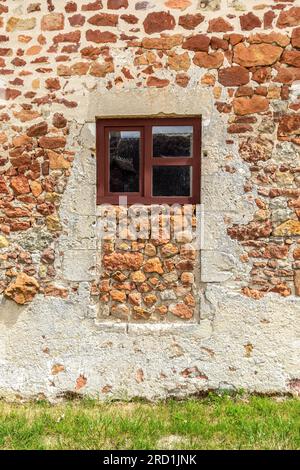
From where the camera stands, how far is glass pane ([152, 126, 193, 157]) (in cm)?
371

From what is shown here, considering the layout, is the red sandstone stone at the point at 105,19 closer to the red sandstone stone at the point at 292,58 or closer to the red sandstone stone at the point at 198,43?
the red sandstone stone at the point at 198,43

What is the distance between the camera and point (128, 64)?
3.62m

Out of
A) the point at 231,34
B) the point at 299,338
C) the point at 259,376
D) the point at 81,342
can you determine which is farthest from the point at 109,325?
the point at 231,34

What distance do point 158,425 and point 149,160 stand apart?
2.27 m

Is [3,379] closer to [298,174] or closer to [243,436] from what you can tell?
[243,436]

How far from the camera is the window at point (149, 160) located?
3.70 meters

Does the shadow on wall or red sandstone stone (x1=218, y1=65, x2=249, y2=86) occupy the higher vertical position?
red sandstone stone (x1=218, y1=65, x2=249, y2=86)

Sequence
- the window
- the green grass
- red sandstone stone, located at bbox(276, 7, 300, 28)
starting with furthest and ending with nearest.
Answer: the window
red sandstone stone, located at bbox(276, 7, 300, 28)
the green grass

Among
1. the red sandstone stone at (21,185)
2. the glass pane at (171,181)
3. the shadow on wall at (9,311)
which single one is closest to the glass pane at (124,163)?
the glass pane at (171,181)

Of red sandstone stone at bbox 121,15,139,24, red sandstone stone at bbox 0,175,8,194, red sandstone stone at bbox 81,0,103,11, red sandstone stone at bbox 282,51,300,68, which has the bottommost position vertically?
red sandstone stone at bbox 0,175,8,194

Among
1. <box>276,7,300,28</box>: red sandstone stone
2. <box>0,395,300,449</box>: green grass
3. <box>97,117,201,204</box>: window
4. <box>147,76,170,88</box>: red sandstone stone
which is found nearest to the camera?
<box>0,395,300,449</box>: green grass

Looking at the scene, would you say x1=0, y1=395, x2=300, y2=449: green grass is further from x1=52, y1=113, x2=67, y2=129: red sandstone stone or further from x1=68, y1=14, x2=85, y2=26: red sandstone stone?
x1=68, y1=14, x2=85, y2=26: red sandstone stone

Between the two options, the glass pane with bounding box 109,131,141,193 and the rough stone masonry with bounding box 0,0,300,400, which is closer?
the rough stone masonry with bounding box 0,0,300,400

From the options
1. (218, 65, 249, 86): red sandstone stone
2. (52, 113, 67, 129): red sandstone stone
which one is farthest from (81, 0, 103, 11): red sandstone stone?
(218, 65, 249, 86): red sandstone stone
